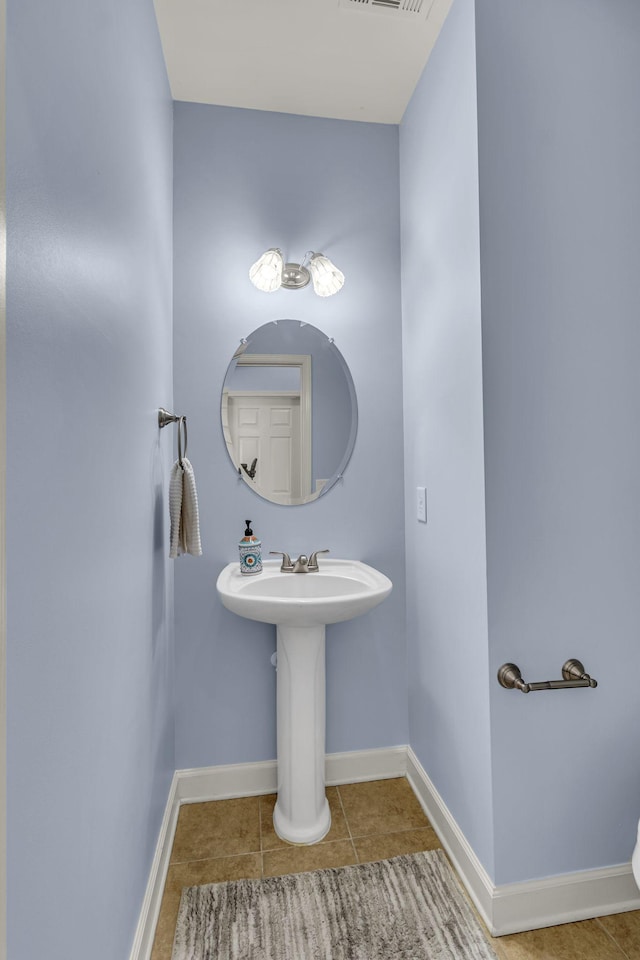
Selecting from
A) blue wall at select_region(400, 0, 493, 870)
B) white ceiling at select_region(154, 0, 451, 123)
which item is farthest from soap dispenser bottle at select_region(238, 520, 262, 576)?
white ceiling at select_region(154, 0, 451, 123)

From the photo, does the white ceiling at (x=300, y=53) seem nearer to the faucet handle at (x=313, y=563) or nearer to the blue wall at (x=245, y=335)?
the blue wall at (x=245, y=335)

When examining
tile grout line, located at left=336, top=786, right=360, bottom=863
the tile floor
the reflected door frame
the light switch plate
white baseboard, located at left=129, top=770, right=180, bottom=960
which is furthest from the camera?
the reflected door frame

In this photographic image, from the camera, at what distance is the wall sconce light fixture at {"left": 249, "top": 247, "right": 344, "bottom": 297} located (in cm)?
189

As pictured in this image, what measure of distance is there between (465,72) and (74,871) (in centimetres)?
203

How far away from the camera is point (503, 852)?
1362mm

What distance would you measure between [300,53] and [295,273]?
69 centimetres

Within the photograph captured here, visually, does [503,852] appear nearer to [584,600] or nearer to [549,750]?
[549,750]

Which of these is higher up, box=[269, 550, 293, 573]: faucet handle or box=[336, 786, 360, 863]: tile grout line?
box=[269, 550, 293, 573]: faucet handle

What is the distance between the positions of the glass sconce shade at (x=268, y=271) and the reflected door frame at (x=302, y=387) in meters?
0.25

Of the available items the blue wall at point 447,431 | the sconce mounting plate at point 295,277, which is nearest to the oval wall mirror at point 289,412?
the sconce mounting plate at point 295,277

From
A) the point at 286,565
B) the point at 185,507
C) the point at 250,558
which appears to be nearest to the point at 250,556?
the point at 250,558

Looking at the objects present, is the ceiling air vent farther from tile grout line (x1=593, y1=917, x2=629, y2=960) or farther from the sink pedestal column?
tile grout line (x1=593, y1=917, x2=629, y2=960)

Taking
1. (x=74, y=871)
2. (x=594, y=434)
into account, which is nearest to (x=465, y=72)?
(x=594, y=434)

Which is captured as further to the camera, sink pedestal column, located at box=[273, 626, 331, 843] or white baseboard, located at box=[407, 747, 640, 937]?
sink pedestal column, located at box=[273, 626, 331, 843]
